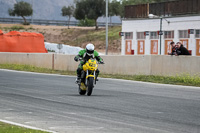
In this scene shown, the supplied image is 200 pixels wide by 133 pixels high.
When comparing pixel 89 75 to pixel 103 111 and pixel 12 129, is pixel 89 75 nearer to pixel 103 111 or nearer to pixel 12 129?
pixel 103 111

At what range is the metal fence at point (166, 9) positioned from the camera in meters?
43.6

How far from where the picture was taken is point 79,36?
86.4m

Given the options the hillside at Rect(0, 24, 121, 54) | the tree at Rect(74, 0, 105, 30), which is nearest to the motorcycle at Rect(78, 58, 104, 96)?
the hillside at Rect(0, 24, 121, 54)

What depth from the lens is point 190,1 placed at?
144 ft

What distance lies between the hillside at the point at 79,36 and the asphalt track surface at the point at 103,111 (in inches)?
2167

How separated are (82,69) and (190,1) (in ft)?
99.2

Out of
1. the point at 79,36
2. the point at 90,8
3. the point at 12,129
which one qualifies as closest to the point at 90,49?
the point at 12,129

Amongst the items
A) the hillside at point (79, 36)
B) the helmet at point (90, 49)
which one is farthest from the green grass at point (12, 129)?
the hillside at point (79, 36)

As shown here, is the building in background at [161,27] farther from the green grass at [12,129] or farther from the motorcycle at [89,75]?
the green grass at [12,129]

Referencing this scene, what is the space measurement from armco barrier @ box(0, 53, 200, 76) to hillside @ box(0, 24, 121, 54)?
126 ft

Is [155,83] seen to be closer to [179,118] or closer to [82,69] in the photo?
[82,69]

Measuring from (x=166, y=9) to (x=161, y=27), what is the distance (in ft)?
6.69

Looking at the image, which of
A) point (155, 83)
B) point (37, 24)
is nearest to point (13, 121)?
point (155, 83)

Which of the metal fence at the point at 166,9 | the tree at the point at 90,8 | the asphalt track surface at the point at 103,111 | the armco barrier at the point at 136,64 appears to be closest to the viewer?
the asphalt track surface at the point at 103,111
